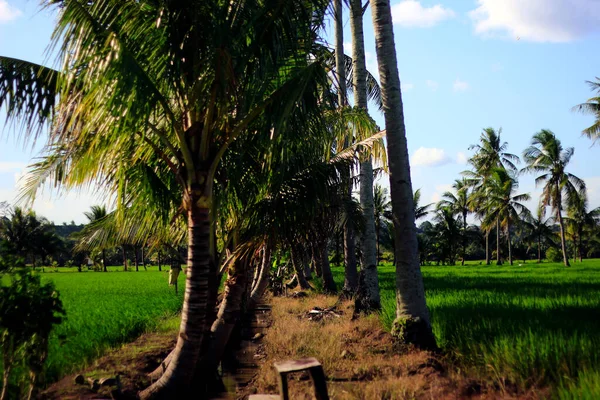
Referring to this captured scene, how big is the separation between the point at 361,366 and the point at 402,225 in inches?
72.2

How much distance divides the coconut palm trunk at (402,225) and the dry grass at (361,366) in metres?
0.32

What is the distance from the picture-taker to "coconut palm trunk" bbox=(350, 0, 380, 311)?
9.30 meters

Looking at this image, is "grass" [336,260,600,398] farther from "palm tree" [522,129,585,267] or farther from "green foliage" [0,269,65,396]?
"palm tree" [522,129,585,267]

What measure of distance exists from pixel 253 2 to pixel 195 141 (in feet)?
5.19

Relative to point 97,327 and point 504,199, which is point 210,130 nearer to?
point 97,327

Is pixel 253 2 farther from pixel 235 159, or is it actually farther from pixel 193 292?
pixel 193 292

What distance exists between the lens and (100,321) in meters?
9.85

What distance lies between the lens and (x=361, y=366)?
595 centimetres

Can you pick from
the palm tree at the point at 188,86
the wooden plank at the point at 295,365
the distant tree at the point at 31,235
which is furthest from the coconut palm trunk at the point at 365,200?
the distant tree at the point at 31,235

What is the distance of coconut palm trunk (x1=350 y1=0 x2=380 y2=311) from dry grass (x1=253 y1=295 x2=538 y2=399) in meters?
0.66

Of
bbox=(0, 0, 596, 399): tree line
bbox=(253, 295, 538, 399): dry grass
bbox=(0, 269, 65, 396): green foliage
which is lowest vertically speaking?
bbox=(253, 295, 538, 399): dry grass

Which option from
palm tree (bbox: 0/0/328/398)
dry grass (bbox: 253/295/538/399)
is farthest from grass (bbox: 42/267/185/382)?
dry grass (bbox: 253/295/538/399)

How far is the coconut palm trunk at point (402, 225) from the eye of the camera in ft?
20.5

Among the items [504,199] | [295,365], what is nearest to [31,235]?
[504,199]
